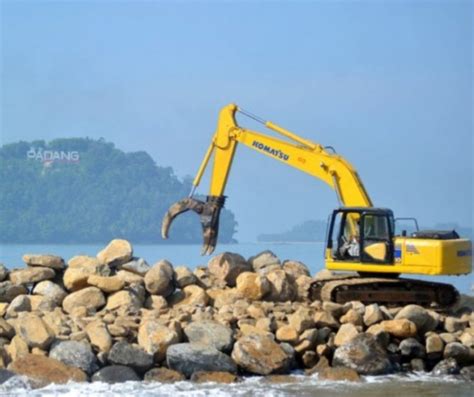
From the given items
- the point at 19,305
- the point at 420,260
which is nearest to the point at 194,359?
the point at 19,305

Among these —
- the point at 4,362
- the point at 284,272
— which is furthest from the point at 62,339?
the point at 284,272

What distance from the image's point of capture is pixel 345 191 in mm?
19250

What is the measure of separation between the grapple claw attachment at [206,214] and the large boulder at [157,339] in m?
4.47

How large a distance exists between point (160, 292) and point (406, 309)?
3630mm

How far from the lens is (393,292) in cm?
1817

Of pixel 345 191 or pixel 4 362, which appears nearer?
pixel 4 362

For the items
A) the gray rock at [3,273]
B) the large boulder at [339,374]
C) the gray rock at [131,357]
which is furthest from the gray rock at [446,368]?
the gray rock at [3,273]

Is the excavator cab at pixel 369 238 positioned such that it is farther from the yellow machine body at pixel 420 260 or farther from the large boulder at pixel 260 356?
the large boulder at pixel 260 356

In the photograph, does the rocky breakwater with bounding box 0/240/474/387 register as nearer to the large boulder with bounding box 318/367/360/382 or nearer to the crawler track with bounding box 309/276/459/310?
the large boulder with bounding box 318/367/360/382

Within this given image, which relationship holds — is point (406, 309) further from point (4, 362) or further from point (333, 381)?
point (4, 362)

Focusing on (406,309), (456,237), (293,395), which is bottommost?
(293,395)

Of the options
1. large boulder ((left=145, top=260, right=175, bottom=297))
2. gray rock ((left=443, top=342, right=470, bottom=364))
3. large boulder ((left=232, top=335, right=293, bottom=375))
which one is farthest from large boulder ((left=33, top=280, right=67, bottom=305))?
gray rock ((left=443, top=342, right=470, bottom=364))

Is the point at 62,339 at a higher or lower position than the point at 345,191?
lower

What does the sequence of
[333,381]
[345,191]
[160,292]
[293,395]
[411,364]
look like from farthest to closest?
[345,191]
[160,292]
[411,364]
[333,381]
[293,395]
